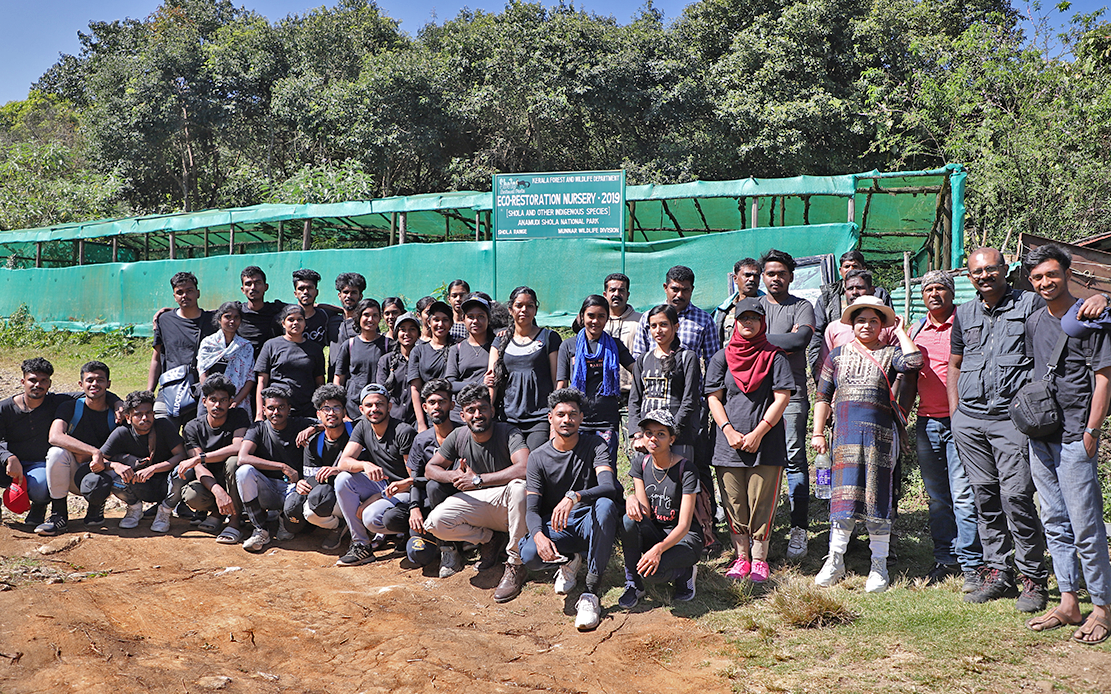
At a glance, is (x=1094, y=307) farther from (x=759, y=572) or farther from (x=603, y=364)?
(x=603, y=364)

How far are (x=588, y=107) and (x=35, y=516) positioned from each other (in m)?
16.9

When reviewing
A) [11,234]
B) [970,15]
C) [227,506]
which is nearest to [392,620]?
[227,506]

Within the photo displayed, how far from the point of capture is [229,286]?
14.2 m

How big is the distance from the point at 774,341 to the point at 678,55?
17249mm

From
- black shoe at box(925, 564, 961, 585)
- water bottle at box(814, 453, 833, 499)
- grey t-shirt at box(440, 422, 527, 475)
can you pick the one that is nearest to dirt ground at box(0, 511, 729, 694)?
grey t-shirt at box(440, 422, 527, 475)

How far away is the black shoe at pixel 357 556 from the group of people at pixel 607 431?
0.09 feet

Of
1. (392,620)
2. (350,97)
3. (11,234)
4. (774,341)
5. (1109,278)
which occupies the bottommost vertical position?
(392,620)

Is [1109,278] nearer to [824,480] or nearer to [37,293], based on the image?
[824,480]

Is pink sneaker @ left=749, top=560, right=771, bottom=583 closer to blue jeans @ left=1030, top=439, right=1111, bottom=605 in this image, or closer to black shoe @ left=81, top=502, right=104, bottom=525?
blue jeans @ left=1030, top=439, right=1111, bottom=605

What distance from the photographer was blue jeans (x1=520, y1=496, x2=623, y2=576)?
4555mm

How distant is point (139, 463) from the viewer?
20.1ft

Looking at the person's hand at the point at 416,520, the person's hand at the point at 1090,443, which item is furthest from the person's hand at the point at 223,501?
the person's hand at the point at 1090,443

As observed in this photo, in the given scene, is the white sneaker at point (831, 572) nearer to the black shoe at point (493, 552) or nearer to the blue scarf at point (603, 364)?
the blue scarf at point (603, 364)

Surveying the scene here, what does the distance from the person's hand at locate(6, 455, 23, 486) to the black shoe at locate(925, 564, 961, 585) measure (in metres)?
6.30
